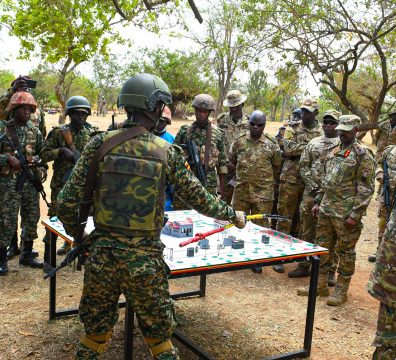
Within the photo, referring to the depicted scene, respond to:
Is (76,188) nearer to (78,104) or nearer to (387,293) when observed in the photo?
(387,293)

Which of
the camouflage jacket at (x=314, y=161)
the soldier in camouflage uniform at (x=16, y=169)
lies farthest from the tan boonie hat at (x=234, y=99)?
the soldier in camouflage uniform at (x=16, y=169)

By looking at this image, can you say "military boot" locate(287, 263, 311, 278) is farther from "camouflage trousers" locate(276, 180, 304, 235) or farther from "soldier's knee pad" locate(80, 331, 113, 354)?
"soldier's knee pad" locate(80, 331, 113, 354)

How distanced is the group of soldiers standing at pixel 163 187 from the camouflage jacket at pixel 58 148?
0.04ft

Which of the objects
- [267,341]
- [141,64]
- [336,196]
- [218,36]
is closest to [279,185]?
[336,196]

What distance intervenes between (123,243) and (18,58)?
45.6ft

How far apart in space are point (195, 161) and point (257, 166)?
37.9 inches

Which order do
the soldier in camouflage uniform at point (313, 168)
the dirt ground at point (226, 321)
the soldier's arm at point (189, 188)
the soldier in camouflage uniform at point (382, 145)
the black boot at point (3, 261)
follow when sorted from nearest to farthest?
the soldier's arm at point (189, 188) → the dirt ground at point (226, 321) → the black boot at point (3, 261) → the soldier in camouflage uniform at point (313, 168) → the soldier in camouflage uniform at point (382, 145)

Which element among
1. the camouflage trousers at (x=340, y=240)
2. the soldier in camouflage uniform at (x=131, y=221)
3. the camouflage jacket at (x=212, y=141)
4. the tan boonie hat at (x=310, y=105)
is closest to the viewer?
the soldier in camouflage uniform at (x=131, y=221)

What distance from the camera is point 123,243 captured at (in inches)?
113

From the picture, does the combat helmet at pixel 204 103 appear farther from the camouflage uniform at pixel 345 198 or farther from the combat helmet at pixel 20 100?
the combat helmet at pixel 20 100

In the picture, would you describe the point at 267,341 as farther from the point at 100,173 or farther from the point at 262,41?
the point at 262,41

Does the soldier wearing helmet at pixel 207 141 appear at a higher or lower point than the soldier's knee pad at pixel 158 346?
higher

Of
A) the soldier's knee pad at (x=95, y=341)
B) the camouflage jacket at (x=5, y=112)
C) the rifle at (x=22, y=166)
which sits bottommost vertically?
the soldier's knee pad at (x=95, y=341)

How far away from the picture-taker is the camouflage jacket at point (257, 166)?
6582mm
